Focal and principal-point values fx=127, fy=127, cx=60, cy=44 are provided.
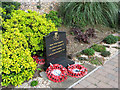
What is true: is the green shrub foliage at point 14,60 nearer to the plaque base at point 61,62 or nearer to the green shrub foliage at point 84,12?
the plaque base at point 61,62

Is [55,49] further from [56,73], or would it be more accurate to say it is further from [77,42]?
[77,42]

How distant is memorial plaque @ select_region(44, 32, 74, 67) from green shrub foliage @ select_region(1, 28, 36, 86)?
1.94 feet

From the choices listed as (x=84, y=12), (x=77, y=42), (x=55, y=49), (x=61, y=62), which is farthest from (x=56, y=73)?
(x=84, y=12)

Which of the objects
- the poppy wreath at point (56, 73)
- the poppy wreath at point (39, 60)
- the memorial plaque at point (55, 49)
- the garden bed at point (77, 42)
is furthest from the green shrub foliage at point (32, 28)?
the garden bed at point (77, 42)

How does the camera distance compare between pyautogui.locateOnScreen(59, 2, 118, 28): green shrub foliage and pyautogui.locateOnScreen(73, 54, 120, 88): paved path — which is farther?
pyautogui.locateOnScreen(59, 2, 118, 28): green shrub foliage

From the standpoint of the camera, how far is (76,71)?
3.05 metres

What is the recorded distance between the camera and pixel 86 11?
5.24m

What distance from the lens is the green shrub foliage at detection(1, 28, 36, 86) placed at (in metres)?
2.22

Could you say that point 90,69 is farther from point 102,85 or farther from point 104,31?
point 104,31

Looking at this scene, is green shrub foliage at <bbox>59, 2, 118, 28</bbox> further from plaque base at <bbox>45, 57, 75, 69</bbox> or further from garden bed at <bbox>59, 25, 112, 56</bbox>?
plaque base at <bbox>45, 57, 75, 69</bbox>

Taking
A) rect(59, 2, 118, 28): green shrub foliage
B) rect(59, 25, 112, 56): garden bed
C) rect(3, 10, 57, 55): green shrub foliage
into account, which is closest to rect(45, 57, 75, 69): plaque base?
rect(3, 10, 57, 55): green shrub foliage

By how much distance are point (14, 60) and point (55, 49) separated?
3.80 feet

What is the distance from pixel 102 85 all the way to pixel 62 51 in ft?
4.24

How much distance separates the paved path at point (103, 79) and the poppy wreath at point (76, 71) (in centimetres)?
17
